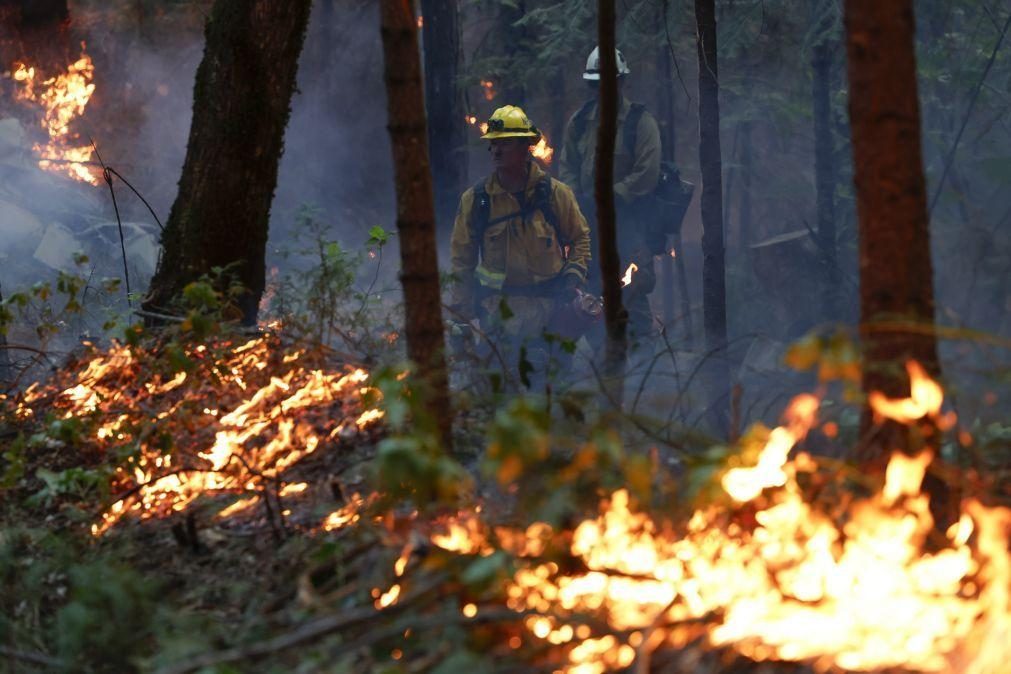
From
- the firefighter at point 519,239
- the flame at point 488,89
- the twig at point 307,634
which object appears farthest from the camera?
the flame at point 488,89

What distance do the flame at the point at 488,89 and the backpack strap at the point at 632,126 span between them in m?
10.8

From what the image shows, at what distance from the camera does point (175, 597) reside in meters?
4.84

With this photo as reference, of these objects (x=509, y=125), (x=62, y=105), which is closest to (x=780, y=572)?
(x=509, y=125)

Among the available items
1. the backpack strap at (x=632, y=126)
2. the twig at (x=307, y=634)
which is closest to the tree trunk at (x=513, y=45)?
the backpack strap at (x=632, y=126)

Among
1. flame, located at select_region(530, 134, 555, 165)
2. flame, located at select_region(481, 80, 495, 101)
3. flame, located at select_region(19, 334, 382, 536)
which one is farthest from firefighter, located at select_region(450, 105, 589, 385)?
flame, located at select_region(481, 80, 495, 101)

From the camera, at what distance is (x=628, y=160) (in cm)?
1124

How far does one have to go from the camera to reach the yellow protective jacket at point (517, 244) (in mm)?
9781

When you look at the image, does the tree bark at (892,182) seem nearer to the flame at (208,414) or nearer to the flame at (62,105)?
the flame at (208,414)

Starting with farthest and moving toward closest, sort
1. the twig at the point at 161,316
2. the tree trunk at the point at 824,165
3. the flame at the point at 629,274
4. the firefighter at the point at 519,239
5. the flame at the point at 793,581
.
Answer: the tree trunk at the point at 824,165 < the flame at the point at 629,274 < the firefighter at the point at 519,239 < the twig at the point at 161,316 < the flame at the point at 793,581

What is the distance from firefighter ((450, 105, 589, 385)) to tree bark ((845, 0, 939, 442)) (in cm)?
583

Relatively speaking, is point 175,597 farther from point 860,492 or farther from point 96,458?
point 860,492

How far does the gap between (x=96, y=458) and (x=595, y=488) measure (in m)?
3.61

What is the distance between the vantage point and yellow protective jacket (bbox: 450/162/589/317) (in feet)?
32.1

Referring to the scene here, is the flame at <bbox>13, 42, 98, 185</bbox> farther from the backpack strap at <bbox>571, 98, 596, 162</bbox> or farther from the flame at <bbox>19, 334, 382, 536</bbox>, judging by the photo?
the flame at <bbox>19, 334, 382, 536</bbox>
